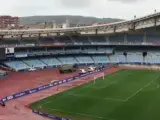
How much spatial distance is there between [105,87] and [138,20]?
3693 centimetres

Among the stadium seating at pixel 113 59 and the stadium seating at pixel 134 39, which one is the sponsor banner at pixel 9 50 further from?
the stadium seating at pixel 134 39

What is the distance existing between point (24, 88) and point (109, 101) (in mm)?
18376

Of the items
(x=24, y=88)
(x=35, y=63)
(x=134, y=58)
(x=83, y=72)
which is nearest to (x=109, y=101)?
(x=24, y=88)

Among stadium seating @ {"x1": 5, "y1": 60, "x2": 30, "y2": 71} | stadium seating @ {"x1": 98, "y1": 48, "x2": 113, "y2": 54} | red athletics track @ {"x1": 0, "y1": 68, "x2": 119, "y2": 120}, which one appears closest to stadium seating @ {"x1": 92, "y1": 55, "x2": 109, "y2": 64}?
stadium seating @ {"x1": 98, "y1": 48, "x2": 113, "y2": 54}

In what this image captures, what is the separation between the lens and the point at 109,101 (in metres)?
42.7

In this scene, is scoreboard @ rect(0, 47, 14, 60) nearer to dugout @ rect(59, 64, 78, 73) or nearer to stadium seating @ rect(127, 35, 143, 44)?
dugout @ rect(59, 64, 78, 73)

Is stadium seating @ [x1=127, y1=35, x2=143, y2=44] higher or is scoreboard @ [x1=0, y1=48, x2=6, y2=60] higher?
stadium seating @ [x1=127, y1=35, x2=143, y2=44]

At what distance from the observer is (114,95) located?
4609 centimetres

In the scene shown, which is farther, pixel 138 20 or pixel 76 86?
pixel 138 20

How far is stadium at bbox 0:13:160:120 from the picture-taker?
38594 millimetres

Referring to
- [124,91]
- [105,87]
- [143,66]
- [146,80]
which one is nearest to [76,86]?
[105,87]

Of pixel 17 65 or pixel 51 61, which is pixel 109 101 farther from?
pixel 51 61

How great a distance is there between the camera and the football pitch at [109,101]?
36.0 m

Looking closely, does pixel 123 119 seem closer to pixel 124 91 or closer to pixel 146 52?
pixel 124 91
